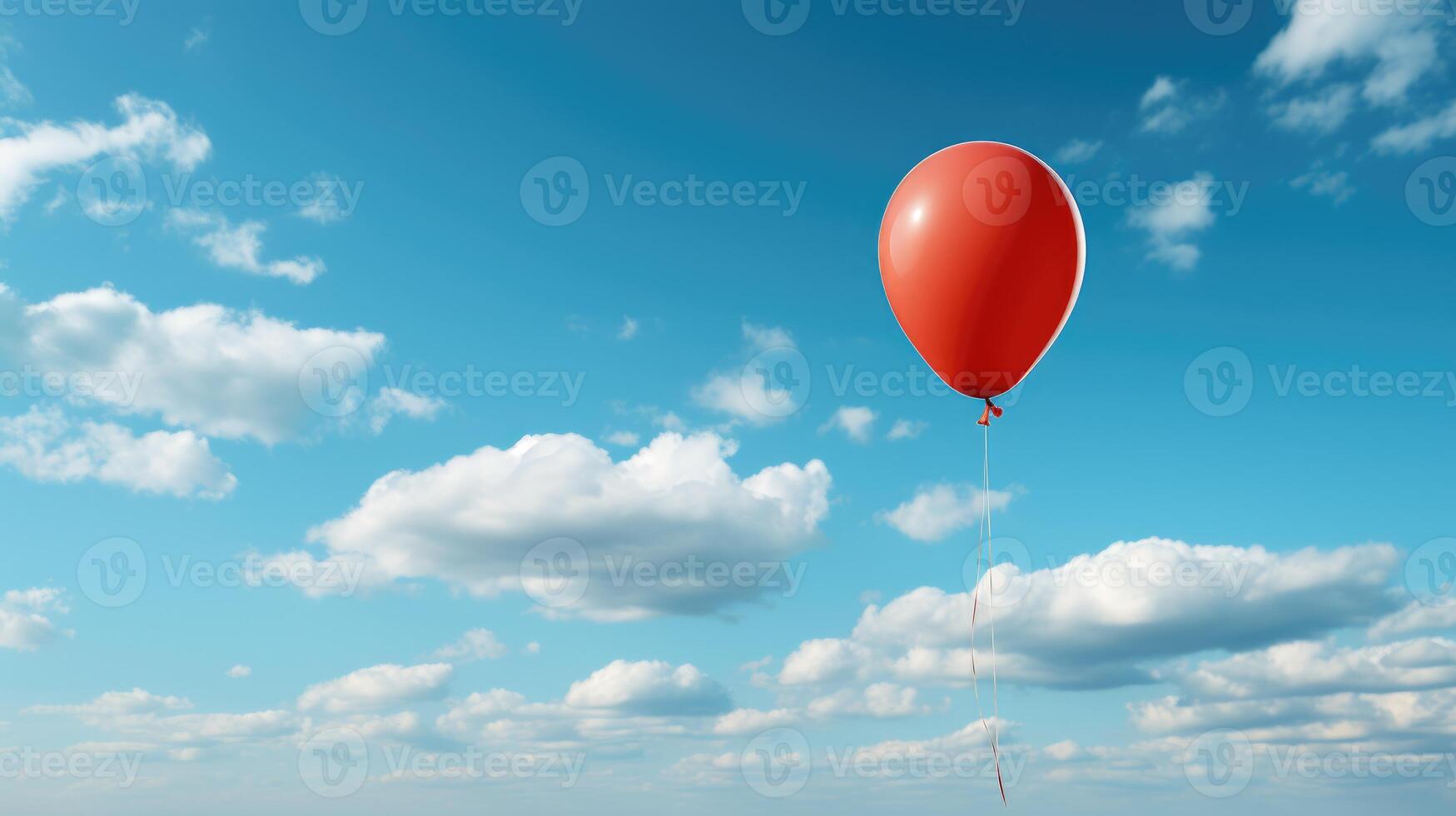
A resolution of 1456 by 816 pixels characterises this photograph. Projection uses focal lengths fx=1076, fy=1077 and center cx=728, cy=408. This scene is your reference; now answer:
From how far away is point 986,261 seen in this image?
17.2 meters

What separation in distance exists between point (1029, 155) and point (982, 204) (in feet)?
4.90

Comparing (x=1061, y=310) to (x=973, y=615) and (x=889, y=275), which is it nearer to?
(x=889, y=275)

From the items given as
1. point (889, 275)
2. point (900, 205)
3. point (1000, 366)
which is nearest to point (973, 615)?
point (1000, 366)

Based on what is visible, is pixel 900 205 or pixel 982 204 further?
pixel 900 205

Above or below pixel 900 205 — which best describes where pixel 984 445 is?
below

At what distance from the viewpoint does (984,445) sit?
60.8ft

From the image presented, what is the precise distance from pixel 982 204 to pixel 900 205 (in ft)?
5.31

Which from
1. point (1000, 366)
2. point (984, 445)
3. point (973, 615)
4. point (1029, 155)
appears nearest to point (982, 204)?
point (1029, 155)

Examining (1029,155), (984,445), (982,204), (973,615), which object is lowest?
(973,615)

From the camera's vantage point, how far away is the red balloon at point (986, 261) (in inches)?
681

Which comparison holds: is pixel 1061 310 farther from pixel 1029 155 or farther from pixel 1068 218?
pixel 1029 155

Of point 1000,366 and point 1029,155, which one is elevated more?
point 1029,155

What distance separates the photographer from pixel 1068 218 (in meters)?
17.9

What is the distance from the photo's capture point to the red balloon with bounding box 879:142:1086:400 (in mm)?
17297
